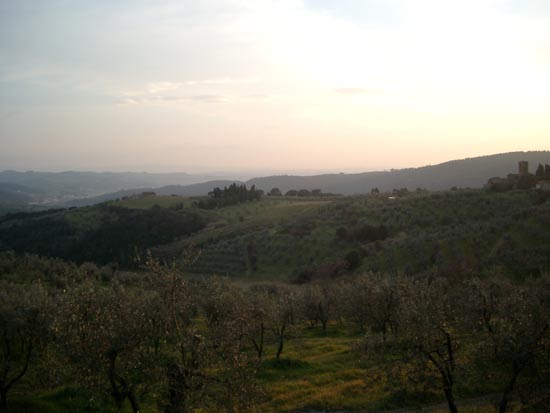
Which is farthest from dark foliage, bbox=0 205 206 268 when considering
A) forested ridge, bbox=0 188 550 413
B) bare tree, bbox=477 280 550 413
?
bare tree, bbox=477 280 550 413

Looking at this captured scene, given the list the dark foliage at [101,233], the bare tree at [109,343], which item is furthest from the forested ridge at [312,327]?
the dark foliage at [101,233]

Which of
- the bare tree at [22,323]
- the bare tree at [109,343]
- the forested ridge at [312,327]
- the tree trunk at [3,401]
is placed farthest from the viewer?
the bare tree at [22,323]

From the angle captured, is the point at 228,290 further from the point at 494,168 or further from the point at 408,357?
the point at 494,168

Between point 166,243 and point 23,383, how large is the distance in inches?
3060

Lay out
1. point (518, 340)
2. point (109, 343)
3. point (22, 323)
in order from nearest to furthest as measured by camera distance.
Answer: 1. point (109, 343)
2. point (518, 340)
3. point (22, 323)

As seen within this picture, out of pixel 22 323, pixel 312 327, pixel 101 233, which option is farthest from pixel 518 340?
pixel 101 233

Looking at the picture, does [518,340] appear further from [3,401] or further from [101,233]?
[101,233]

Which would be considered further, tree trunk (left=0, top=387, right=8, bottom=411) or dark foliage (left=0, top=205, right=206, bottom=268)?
dark foliage (left=0, top=205, right=206, bottom=268)

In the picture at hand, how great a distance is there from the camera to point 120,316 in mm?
16141

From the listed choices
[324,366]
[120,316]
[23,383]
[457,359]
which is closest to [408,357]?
[457,359]

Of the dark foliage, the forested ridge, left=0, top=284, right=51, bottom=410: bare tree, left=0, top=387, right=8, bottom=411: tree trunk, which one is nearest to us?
the forested ridge

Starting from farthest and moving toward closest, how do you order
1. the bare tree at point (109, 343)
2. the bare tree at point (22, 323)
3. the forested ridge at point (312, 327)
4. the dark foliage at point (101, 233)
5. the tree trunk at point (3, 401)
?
1. the dark foliage at point (101, 233)
2. the bare tree at point (22, 323)
3. the tree trunk at point (3, 401)
4. the forested ridge at point (312, 327)
5. the bare tree at point (109, 343)

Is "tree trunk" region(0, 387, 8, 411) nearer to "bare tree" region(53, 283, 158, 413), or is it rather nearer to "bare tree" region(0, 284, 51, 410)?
"bare tree" region(0, 284, 51, 410)

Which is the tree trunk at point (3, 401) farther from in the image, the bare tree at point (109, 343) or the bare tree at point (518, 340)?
the bare tree at point (518, 340)
